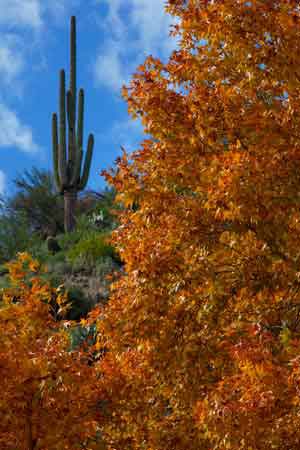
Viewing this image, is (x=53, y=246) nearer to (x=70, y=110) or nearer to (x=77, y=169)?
(x=77, y=169)

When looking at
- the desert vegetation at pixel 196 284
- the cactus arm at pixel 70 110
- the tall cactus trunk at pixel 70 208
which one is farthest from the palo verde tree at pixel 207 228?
the tall cactus trunk at pixel 70 208

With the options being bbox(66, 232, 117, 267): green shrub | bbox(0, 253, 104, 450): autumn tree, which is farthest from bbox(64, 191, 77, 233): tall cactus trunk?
bbox(0, 253, 104, 450): autumn tree

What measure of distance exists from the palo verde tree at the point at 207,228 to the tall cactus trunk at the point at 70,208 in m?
22.6

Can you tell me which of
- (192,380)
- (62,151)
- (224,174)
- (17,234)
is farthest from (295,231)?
(17,234)

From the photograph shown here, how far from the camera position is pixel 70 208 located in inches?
1302

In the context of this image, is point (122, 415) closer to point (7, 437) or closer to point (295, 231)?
point (7, 437)

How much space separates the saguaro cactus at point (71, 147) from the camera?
30672mm

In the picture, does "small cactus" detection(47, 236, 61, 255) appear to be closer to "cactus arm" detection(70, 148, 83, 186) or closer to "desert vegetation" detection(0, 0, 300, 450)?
"cactus arm" detection(70, 148, 83, 186)

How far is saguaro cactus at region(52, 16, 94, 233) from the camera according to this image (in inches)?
1208

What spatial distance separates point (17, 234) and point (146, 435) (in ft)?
87.3

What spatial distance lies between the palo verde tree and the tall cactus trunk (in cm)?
2263

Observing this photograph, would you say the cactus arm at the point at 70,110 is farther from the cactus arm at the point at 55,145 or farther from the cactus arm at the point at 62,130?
the cactus arm at the point at 55,145

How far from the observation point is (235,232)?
26.7 ft

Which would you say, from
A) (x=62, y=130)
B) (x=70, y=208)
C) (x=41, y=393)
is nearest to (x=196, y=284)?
(x=41, y=393)
